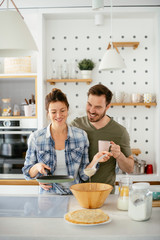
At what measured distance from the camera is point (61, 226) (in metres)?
1.52

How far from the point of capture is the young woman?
2.17 meters

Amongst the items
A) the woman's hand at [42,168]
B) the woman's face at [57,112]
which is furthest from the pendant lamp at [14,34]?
the woman's hand at [42,168]

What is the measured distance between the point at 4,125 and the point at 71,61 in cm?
120

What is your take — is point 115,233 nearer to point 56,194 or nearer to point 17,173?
point 56,194

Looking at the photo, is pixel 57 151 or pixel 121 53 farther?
pixel 121 53

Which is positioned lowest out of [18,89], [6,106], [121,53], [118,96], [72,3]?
[6,106]

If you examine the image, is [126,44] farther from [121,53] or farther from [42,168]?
[42,168]

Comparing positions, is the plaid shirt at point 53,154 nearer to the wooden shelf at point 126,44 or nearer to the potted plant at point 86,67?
the potted plant at point 86,67

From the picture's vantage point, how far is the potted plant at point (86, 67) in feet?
13.0

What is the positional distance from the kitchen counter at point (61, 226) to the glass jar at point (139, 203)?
0.10 feet

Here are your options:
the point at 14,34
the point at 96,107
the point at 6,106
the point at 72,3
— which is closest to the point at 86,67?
the point at 72,3

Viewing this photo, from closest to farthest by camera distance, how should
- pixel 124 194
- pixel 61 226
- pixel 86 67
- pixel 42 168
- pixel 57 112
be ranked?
pixel 61 226
pixel 124 194
pixel 42 168
pixel 57 112
pixel 86 67

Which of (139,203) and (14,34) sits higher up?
(14,34)

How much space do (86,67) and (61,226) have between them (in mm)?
2721
